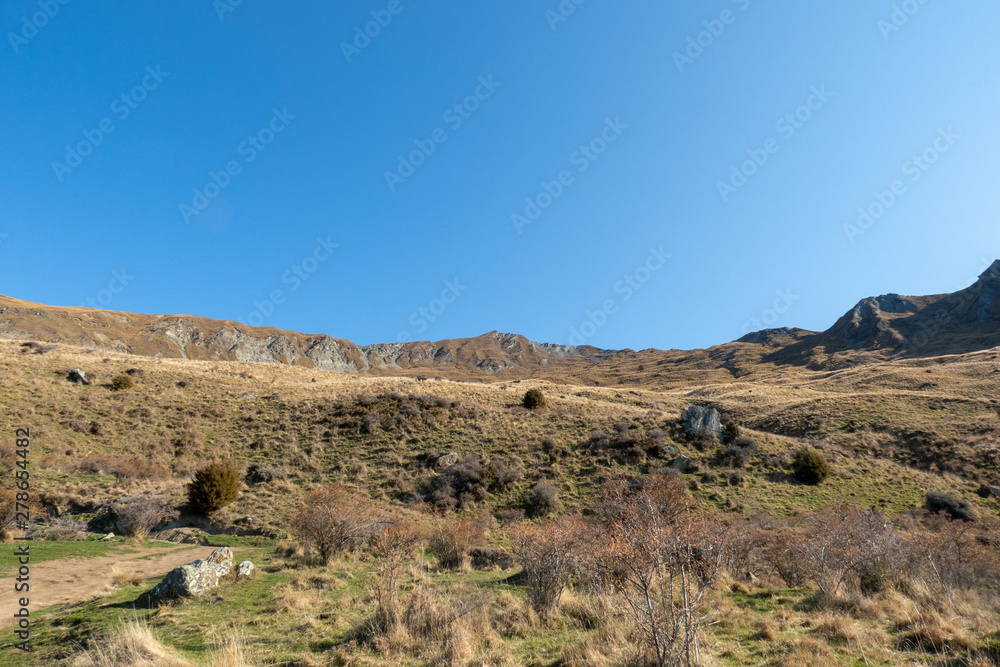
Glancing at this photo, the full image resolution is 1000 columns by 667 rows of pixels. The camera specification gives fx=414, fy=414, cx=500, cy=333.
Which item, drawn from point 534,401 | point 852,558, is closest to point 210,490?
point 852,558

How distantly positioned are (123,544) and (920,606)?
23.0 meters

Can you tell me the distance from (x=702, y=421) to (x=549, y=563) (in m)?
25.7

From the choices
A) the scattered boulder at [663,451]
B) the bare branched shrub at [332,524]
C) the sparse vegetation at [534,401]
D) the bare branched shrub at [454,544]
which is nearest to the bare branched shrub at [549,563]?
the bare branched shrub at [454,544]

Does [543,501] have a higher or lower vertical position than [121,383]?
lower

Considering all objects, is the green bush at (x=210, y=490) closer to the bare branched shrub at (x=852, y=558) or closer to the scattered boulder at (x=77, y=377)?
the scattered boulder at (x=77, y=377)

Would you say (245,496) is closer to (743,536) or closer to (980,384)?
(743,536)

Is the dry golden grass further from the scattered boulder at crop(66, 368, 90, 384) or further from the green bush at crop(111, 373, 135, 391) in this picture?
the scattered boulder at crop(66, 368, 90, 384)

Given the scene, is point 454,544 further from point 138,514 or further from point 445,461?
point 138,514

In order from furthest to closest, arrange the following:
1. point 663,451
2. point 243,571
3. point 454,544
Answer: point 663,451
point 454,544
point 243,571

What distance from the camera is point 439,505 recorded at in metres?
22.5

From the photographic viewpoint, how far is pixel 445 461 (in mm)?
26516

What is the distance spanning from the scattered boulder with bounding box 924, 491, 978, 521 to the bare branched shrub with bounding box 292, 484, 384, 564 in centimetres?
2843

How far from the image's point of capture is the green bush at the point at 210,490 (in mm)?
18422

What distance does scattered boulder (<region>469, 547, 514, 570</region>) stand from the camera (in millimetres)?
15031
